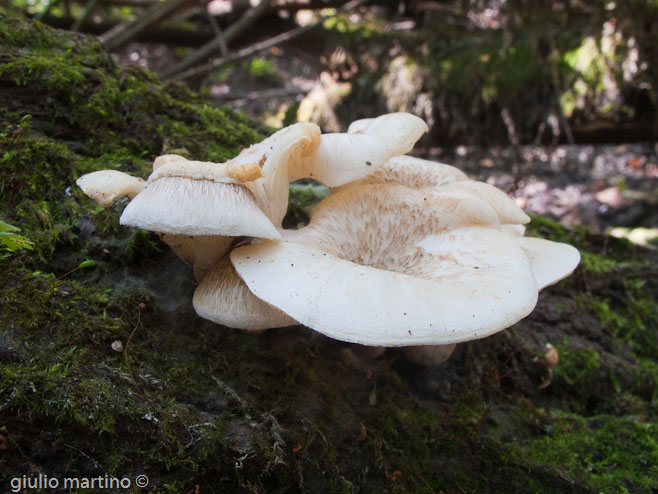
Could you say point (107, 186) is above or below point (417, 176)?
above

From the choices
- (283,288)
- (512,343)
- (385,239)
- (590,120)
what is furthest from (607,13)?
(283,288)

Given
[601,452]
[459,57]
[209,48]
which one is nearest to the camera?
[601,452]

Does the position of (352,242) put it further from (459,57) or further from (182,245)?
(459,57)

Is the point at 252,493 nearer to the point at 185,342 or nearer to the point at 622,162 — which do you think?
the point at 185,342

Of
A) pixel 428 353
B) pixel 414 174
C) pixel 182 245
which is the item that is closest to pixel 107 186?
pixel 182 245

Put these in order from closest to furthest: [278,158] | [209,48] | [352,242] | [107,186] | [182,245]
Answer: [107,186] < [278,158] < [182,245] < [352,242] < [209,48]

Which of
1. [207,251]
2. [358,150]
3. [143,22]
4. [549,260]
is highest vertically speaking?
[358,150]

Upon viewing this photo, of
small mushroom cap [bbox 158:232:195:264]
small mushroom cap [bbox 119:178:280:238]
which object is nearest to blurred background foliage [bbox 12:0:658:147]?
small mushroom cap [bbox 158:232:195:264]

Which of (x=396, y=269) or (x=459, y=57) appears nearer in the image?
(x=396, y=269)
